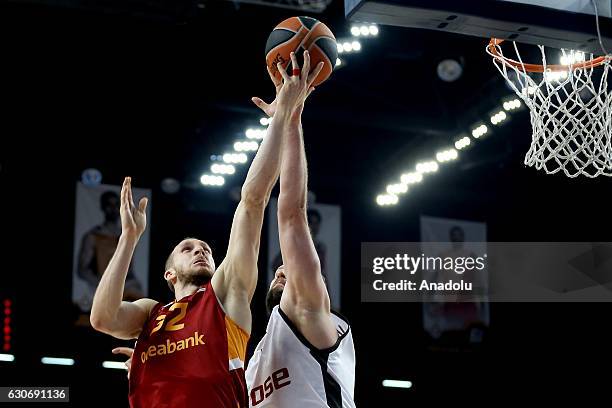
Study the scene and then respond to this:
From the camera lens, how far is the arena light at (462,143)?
35.9ft

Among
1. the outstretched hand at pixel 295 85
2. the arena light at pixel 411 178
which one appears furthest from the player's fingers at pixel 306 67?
the arena light at pixel 411 178

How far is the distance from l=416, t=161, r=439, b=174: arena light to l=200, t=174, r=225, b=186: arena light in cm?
253

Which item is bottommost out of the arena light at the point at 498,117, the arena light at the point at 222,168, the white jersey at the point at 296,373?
the white jersey at the point at 296,373

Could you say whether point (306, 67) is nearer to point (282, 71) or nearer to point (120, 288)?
point (282, 71)

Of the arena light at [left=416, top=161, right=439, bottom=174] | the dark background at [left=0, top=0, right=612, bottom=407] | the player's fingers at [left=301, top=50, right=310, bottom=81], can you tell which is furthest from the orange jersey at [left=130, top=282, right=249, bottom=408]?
the arena light at [left=416, top=161, right=439, bottom=174]

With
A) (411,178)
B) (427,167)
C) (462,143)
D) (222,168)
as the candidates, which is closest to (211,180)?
(222,168)

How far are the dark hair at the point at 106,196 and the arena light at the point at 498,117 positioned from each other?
454 centimetres

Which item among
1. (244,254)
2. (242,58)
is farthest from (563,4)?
(242,58)

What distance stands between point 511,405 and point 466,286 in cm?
167

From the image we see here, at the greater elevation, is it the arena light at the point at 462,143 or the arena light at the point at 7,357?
the arena light at the point at 462,143

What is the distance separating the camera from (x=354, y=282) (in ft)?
42.5

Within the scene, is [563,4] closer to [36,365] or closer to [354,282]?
[36,365]

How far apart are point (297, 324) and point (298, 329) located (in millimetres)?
22

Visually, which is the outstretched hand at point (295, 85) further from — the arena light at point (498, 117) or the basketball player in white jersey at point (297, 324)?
the arena light at point (498, 117)
